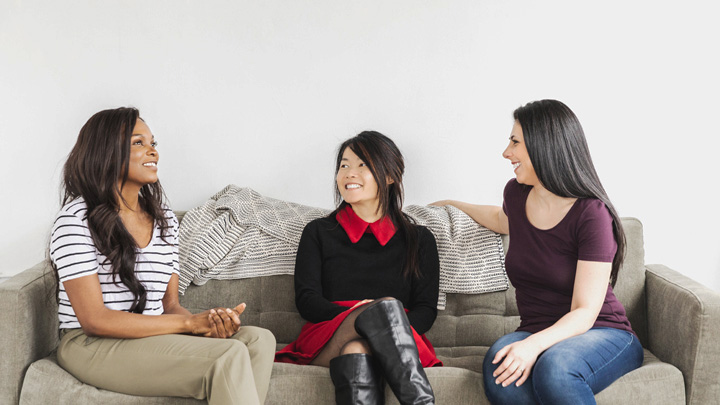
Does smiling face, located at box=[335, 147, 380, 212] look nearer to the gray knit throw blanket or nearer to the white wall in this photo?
the gray knit throw blanket

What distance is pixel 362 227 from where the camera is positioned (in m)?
2.21

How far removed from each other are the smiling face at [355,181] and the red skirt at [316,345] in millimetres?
425

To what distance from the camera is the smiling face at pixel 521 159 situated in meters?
1.94

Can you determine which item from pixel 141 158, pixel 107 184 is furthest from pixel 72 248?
pixel 141 158

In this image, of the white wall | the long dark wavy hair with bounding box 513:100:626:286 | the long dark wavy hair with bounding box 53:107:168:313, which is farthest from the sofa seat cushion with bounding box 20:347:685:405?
the white wall

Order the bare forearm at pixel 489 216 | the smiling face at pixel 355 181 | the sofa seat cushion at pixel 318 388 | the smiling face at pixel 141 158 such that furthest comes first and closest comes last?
the bare forearm at pixel 489 216 → the smiling face at pixel 355 181 → the smiling face at pixel 141 158 → the sofa seat cushion at pixel 318 388

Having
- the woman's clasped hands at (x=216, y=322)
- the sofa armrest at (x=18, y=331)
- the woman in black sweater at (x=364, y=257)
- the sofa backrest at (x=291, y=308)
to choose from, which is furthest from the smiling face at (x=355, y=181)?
the sofa armrest at (x=18, y=331)

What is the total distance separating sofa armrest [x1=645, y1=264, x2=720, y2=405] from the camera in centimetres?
184

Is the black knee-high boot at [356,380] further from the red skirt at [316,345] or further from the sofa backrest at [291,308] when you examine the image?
the sofa backrest at [291,308]

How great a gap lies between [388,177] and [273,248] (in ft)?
1.55

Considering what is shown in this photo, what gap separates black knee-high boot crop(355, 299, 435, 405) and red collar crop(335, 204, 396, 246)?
0.43m

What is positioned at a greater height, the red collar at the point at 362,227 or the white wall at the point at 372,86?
the white wall at the point at 372,86

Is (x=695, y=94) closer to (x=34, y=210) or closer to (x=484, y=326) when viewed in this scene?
(x=484, y=326)

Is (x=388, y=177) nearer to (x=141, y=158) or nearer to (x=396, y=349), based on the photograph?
(x=396, y=349)
